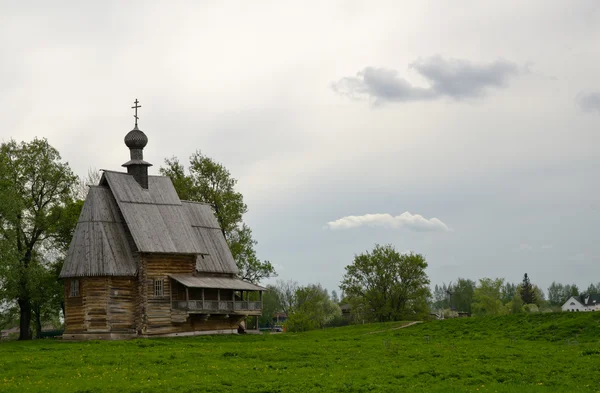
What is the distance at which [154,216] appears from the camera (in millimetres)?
47531

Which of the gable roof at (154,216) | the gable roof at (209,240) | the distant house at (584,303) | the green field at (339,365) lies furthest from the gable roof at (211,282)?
the distant house at (584,303)

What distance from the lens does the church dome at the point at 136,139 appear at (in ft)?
165

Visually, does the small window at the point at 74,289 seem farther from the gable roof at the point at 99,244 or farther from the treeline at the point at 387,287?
the treeline at the point at 387,287

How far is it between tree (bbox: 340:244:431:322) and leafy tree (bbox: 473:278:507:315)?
1269 inches

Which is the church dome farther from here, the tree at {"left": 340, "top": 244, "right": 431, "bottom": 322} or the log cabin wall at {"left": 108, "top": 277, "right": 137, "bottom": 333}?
the tree at {"left": 340, "top": 244, "right": 431, "bottom": 322}

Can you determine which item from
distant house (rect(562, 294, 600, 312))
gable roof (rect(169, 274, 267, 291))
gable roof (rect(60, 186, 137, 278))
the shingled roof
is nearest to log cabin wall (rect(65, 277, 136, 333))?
gable roof (rect(60, 186, 137, 278))

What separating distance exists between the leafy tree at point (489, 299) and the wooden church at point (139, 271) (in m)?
57.0

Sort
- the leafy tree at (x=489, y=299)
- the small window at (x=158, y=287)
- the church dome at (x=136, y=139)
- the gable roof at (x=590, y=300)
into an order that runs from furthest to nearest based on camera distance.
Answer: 1. the gable roof at (x=590, y=300)
2. the leafy tree at (x=489, y=299)
3. the church dome at (x=136, y=139)
4. the small window at (x=158, y=287)

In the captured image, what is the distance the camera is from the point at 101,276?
43719 millimetres

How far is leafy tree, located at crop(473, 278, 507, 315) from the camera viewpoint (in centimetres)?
9839

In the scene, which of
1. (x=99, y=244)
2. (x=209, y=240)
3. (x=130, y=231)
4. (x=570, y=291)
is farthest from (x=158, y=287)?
(x=570, y=291)

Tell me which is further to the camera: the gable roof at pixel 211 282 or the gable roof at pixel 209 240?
the gable roof at pixel 209 240

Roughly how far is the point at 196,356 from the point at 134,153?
80.6 feet

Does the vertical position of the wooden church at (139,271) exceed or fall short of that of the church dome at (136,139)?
it falls short
